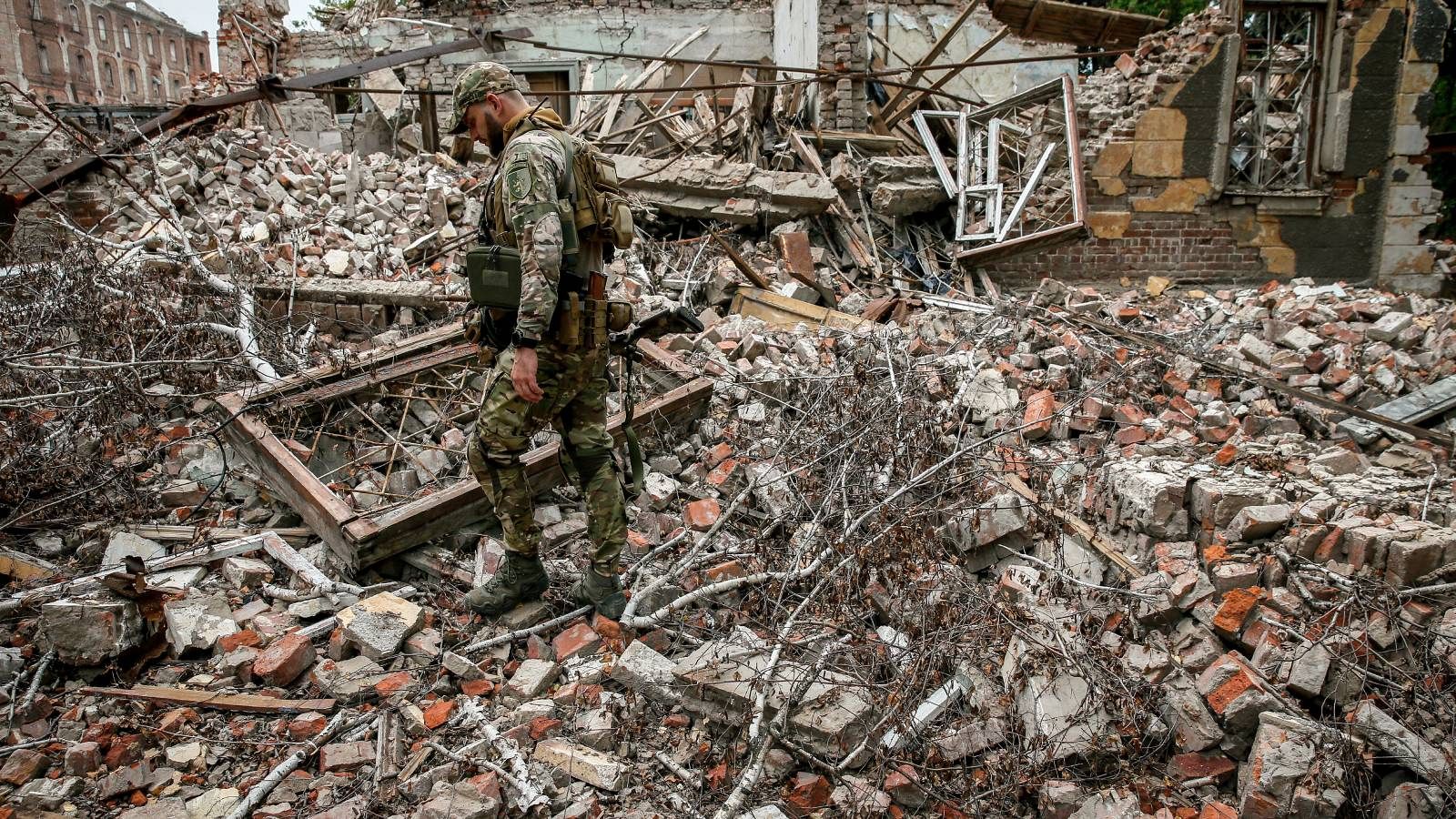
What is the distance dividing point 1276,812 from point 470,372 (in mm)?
3867

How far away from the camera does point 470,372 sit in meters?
4.48

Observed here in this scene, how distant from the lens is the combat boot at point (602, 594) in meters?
3.18

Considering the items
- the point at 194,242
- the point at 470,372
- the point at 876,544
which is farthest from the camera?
the point at 194,242

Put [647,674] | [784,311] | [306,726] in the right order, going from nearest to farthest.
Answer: [306,726] → [647,674] → [784,311]

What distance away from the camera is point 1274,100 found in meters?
8.30

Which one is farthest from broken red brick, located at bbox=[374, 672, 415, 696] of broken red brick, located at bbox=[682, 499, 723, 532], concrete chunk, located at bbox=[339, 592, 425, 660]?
broken red brick, located at bbox=[682, 499, 723, 532]

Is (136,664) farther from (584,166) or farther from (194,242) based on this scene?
(194,242)

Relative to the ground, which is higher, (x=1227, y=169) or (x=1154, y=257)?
(x=1227, y=169)

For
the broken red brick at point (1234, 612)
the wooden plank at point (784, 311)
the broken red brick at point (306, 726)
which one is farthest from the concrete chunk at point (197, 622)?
the wooden plank at point (784, 311)

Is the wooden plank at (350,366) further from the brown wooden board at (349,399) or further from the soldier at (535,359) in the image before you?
the soldier at (535,359)

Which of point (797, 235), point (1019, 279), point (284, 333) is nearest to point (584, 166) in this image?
point (284, 333)

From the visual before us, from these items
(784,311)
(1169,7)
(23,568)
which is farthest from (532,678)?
(1169,7)

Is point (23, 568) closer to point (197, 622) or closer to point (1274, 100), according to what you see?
point (197, 622)

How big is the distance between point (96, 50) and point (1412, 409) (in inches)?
1596
